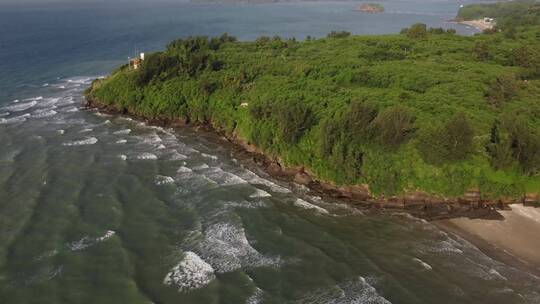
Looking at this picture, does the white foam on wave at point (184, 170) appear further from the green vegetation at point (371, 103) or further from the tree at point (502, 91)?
the tree at point (502, 91)

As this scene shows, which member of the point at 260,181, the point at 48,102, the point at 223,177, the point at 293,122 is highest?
the point at 293,122

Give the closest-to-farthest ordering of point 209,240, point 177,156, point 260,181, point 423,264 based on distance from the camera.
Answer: point 423,264, point 209,240, point 260,181, point 177,156

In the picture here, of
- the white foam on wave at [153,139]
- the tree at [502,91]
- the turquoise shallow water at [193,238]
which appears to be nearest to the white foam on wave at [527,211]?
the turquoise shallow water at [193,238]

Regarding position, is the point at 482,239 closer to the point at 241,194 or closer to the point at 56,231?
the point at 241,194

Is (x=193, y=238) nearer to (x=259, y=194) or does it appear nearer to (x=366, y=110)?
(x=259, y=194)

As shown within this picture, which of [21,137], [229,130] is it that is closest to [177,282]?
[229,130]

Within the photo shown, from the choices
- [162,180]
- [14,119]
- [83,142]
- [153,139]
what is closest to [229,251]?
[162,180]
